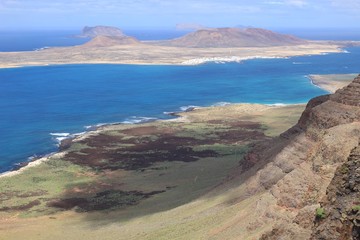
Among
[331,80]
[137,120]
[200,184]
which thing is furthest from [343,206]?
[331,80]

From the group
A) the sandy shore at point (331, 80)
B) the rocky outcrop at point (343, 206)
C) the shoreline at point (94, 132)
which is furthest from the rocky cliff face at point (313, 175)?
the sandy shore at point (331, 80)

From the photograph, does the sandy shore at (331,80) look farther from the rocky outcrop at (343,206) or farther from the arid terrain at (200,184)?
the rocky outcrop at (343,206)

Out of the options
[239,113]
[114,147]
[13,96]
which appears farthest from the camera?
[13,96]

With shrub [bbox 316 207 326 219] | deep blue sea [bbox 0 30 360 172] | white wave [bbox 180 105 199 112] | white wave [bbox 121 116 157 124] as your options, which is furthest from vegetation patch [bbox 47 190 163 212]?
white wave [bbox 180 105 199 112]

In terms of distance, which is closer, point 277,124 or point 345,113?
point 345,113

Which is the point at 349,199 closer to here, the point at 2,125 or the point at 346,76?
the point at 2,125

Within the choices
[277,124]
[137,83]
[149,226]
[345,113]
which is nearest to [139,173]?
[149,226]

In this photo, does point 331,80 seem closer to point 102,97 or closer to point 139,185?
point 102,97

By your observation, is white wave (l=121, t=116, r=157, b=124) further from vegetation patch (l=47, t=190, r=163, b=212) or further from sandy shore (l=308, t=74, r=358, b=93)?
sandy shore (l=308, t=74, r=358, b=93)
